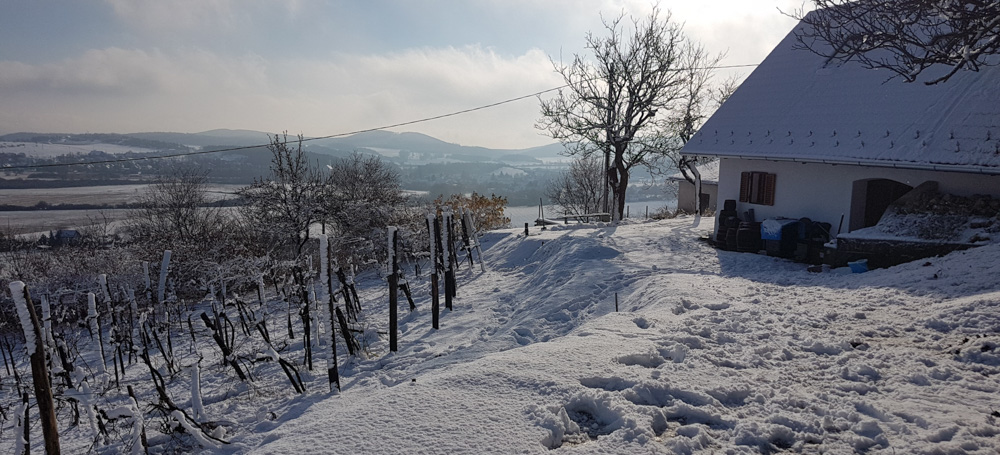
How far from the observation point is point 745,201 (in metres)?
13.9

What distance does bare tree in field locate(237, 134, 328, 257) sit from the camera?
1880 cm

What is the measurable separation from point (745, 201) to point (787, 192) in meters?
1.18

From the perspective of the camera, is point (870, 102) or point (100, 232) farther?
point (100, 232)

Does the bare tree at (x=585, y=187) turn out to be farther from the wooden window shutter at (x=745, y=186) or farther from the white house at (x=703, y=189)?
the wooden window shutter at (x=745, y=186)

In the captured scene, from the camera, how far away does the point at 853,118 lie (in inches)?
472

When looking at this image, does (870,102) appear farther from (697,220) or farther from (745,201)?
(697,220)

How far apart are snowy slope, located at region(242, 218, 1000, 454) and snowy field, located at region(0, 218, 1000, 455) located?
0.02 meters

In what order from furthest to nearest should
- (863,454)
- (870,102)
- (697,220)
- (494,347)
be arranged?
1. (697,220)
2. (870,102)
3. (494,347)
4. (863,454)

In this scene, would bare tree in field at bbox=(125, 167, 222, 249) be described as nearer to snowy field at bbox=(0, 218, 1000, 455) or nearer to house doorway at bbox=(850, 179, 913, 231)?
snowy field at bbox=(0, 218, 1000, 455)

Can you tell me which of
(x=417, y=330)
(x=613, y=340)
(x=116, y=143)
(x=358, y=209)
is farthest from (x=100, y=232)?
(x=116, y=143)

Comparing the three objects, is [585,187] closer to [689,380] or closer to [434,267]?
[434,267]

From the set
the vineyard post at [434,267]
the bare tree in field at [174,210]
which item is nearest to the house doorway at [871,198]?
the vineyard post at [434,267]

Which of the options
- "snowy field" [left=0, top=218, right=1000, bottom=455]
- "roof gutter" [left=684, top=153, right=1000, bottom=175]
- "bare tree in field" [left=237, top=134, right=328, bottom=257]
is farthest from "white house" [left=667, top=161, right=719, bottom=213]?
"snowy field" [left=0, top=218, right=1000, bottom=455]

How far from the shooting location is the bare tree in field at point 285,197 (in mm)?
18797
